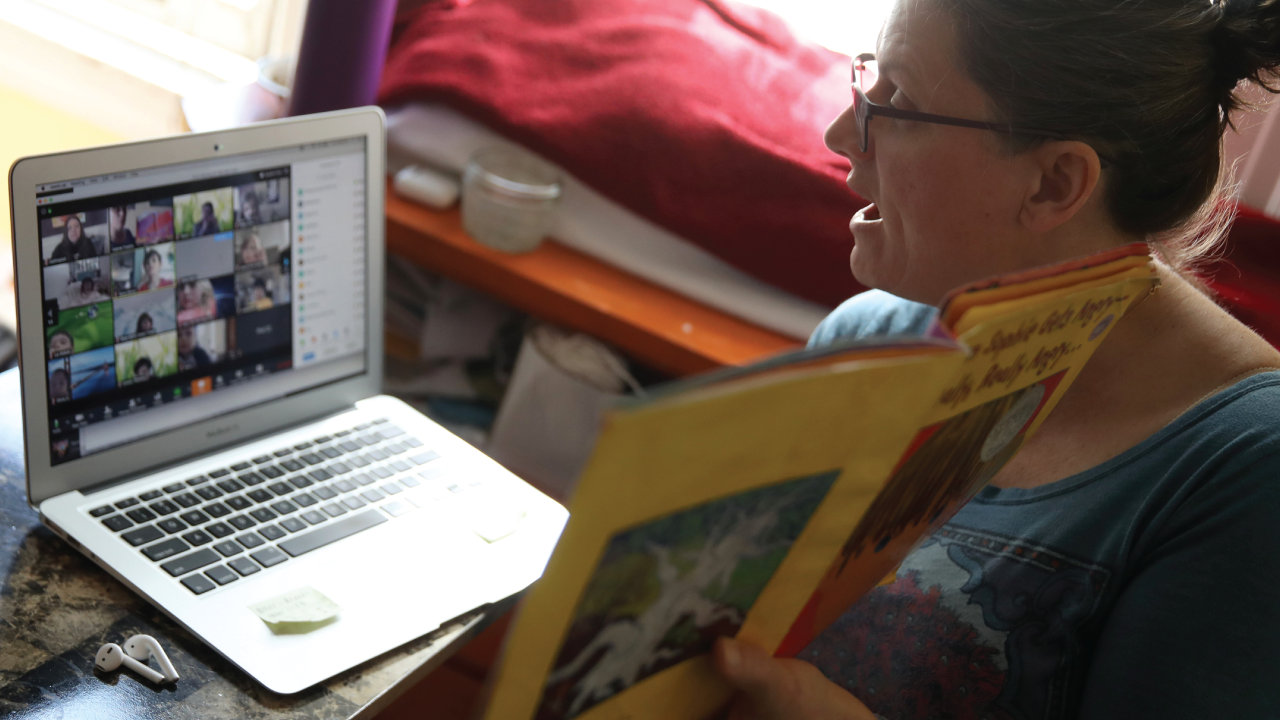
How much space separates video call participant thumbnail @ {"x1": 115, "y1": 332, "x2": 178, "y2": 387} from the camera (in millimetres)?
794

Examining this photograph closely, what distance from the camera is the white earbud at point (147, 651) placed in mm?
675

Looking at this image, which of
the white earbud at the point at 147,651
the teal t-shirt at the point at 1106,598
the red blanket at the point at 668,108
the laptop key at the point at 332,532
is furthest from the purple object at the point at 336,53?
the teal t-shirt at the point at 1106,598

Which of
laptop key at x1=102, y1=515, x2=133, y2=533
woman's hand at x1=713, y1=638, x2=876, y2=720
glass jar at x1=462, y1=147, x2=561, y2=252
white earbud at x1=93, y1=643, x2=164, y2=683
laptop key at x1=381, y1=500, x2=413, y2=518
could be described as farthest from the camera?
glass jar at x1=462, y1=147, x2=561, y2=252

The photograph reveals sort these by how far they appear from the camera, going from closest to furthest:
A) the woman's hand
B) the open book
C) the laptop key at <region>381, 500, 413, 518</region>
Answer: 1. the open book
2. the woman's hand
3. the laptop key at <region>381, 500, 413, 518</region>

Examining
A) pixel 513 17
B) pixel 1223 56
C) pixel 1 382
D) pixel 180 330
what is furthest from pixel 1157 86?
pixel 513 17

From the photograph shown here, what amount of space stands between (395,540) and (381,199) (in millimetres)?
319

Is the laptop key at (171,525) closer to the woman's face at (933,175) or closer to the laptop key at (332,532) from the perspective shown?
the laptop key at (332,532)

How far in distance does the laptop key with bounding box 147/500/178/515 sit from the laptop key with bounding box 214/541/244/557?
6 cm

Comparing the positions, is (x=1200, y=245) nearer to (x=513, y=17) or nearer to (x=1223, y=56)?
A: (x=1223, y=56)

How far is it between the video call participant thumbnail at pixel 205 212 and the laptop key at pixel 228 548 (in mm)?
245

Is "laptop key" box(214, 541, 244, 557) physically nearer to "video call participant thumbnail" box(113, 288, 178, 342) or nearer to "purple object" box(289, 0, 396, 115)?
"video call participant thumbnail" box(113, 288, 178, 342)

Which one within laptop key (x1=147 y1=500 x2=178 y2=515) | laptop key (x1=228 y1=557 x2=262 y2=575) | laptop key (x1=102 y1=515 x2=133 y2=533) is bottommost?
laptop key (x1=147 y1=500 x2=178 y2=515)

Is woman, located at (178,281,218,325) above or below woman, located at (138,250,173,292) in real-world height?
below

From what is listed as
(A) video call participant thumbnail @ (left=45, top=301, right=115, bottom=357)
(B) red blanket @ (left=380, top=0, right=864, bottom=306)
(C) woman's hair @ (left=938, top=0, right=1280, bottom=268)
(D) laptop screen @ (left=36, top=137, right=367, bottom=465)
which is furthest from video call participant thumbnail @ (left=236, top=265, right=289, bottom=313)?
(B) red blanket @ (left=380, top=0, right=864, bottom=306)
